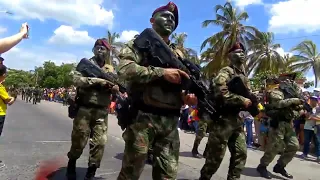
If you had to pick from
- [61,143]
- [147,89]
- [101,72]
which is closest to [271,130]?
[101,72]

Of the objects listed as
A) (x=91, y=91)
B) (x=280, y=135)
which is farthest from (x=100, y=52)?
(x=280, y=135)

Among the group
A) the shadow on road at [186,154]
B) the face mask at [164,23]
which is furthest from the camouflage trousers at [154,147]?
the shadow on road at [186,154]

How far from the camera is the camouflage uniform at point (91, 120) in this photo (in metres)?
4.65

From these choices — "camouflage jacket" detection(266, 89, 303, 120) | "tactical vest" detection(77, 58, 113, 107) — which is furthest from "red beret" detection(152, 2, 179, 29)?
"camouflage jacket" detection(266, 89, 303, 120)

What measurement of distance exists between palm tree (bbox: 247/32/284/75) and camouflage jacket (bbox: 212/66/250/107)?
28.4 meters

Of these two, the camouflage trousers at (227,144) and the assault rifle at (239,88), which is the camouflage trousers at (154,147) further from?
the assault rifle at (239,88)

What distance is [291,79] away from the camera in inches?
251

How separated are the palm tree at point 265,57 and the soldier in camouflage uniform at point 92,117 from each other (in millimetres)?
28800

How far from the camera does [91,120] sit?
477cm

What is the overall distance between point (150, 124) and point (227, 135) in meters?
1.72

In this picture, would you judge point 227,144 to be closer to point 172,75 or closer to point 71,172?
point 172,75

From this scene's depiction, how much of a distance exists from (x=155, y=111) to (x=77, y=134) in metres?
1.93

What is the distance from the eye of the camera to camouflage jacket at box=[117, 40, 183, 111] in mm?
3006

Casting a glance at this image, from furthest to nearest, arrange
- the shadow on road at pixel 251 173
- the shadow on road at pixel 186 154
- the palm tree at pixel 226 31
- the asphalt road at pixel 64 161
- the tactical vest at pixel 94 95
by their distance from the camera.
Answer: the palm tree at pixel 226 31 < the shadow on road at pixel 186 154 < the shadow on road at pixel 251 173 < the asphalt road at pixel 64 161 < the tactical vest at pixel 94 95
